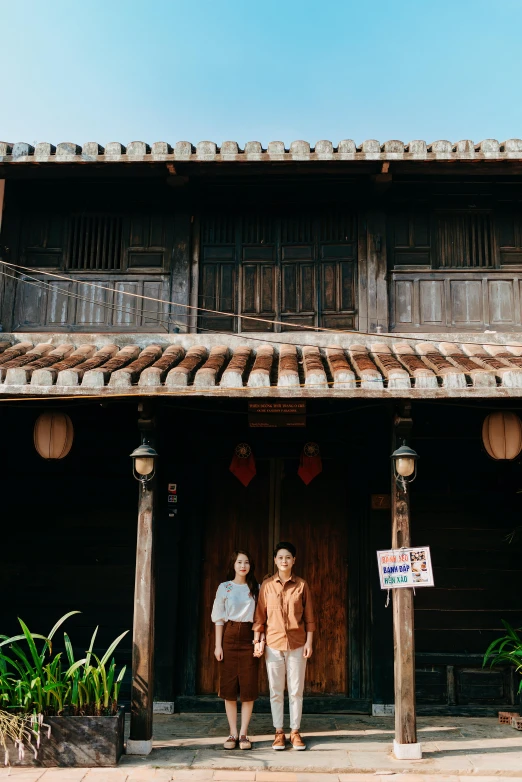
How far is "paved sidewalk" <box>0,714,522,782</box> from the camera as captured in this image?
6.08m

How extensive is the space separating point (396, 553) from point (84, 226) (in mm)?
5792

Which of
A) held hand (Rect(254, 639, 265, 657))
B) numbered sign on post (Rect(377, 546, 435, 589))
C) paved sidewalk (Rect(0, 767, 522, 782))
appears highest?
numbered sign on post (Rect(377, 546, 435, 589))

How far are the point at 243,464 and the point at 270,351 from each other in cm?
143

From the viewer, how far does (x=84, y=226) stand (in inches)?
362

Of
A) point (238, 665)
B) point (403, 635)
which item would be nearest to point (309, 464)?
point (403, 635)

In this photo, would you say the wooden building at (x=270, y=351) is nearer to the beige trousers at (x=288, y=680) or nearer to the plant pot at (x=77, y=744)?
the beige trousers at (x=288, y=680)

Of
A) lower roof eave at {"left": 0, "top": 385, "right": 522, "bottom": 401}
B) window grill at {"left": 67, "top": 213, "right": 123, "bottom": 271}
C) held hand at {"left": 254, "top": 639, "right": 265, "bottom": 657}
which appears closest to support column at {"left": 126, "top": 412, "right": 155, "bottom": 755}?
lower roof eave at {"left": 0, "top": 385, "right": 522, "bottom": 401}

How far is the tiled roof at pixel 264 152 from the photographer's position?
829 cm

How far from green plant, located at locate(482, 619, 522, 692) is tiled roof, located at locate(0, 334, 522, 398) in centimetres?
315

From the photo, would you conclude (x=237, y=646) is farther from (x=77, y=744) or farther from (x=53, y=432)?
(x=53, y=432)

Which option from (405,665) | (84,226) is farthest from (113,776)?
(84,226)

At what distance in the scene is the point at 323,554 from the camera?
8.59 metres

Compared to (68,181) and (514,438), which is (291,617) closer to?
(514,438)

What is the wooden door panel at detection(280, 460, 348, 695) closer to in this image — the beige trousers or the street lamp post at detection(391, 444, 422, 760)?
the beige trousers
